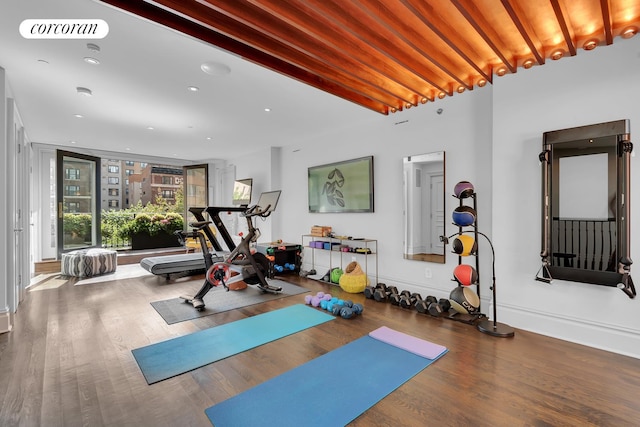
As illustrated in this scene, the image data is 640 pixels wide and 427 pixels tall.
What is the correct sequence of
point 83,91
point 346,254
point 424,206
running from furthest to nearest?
point 346,254 < point 424,206 < point 83,91

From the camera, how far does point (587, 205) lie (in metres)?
2.83

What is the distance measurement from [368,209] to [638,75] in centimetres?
332

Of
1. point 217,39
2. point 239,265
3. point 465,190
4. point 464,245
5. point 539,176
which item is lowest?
point 239,265

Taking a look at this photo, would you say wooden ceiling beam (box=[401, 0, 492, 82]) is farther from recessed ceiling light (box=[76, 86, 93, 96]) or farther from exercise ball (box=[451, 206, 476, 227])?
recessed ceiling light (box=[76, 86, 93, 96])

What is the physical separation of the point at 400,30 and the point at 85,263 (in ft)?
22.4

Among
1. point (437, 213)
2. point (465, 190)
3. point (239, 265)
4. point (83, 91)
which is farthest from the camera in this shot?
point (239, 265)

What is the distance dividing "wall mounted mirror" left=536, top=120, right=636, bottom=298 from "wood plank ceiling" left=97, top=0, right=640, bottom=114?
0.84m

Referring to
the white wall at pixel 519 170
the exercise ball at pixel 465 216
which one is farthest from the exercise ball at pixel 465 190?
the white wall at pixel 519 170

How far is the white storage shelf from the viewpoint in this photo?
4.91 m

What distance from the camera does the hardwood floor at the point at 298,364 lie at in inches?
72.7

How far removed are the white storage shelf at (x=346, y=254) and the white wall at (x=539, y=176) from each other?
1.94m

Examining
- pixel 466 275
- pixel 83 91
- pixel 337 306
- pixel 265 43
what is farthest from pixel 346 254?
pixel 83 91

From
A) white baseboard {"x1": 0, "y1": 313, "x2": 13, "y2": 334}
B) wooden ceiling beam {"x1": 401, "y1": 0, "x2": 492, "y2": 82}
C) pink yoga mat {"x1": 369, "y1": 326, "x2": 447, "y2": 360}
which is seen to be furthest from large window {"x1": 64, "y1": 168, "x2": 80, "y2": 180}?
wooden ceiling beam {"x1": 401, "y1": 0, "x2": 492, "y2": 82}

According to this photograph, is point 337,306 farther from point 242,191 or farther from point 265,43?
point 242,191
